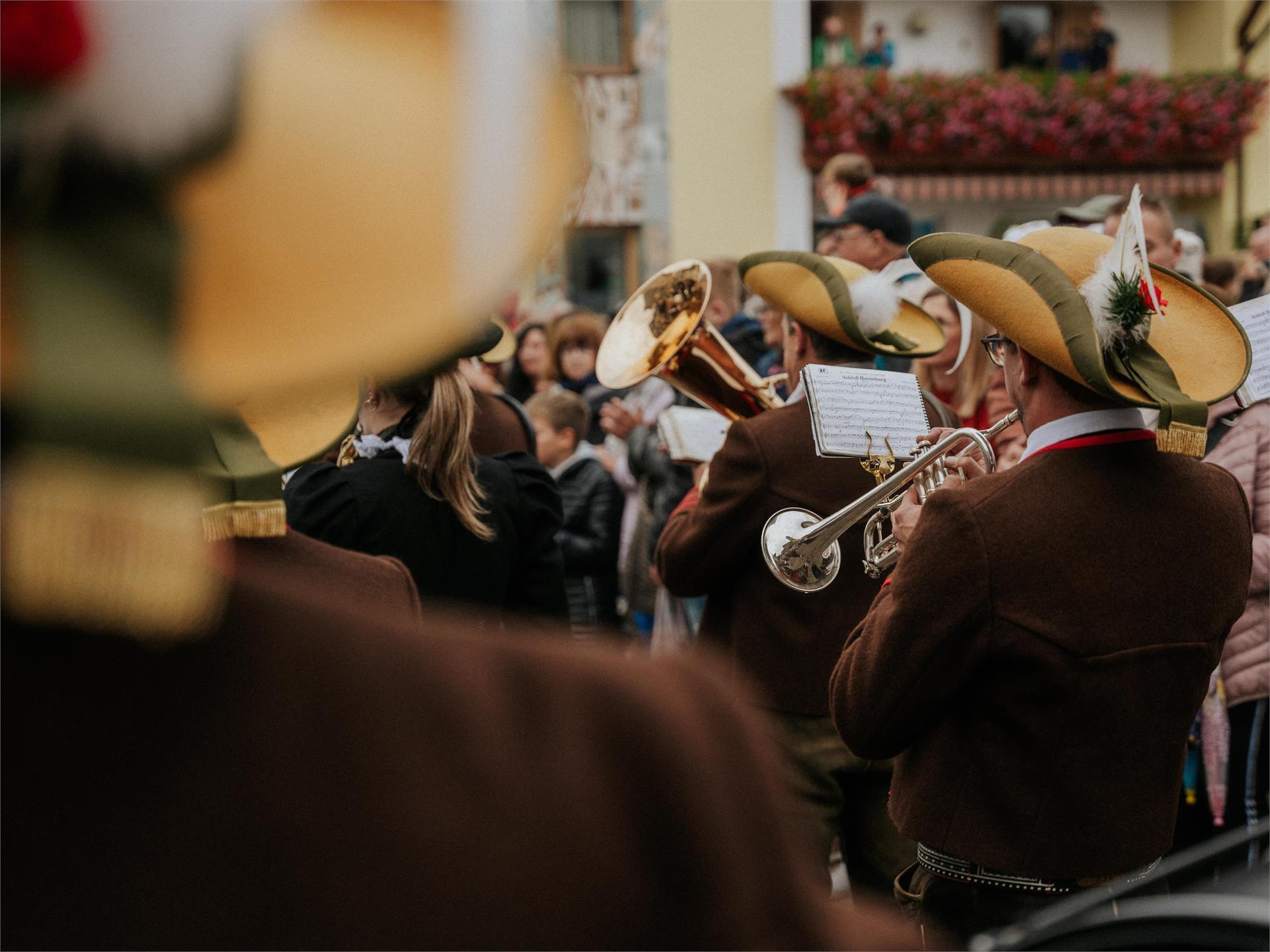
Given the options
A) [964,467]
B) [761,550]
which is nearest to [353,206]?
[964,467]

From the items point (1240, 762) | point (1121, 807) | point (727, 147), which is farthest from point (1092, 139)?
point (1121, 807)

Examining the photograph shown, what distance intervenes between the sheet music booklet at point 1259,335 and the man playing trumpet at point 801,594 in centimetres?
85

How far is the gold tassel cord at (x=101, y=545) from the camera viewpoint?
49cm

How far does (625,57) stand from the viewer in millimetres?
13773

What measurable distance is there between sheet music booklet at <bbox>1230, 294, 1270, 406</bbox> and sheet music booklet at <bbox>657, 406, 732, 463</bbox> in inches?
59.4

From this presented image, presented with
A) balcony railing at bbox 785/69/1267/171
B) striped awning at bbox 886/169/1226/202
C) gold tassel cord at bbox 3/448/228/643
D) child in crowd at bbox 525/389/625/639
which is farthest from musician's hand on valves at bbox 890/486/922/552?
striped awning at bbox 886/169/1226/202

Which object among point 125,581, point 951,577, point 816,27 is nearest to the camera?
point 125,581

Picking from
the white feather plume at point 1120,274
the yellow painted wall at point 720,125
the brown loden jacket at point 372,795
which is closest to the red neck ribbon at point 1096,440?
the white feather plume at point 1120,274

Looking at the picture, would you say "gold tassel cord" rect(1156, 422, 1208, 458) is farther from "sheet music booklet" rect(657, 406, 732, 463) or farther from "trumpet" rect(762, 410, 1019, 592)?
"sheet music booklet" rect(657, 406, 732, 463)

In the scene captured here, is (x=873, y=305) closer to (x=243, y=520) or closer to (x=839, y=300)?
(x=839, y=300)

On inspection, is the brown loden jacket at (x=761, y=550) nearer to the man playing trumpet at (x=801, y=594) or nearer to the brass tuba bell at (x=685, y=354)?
the man playing trumpet at (x=801, y=594)

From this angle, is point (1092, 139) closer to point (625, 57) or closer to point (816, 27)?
point (816, 27)

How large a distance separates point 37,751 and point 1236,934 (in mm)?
849

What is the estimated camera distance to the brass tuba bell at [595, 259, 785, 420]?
3.71 meters
